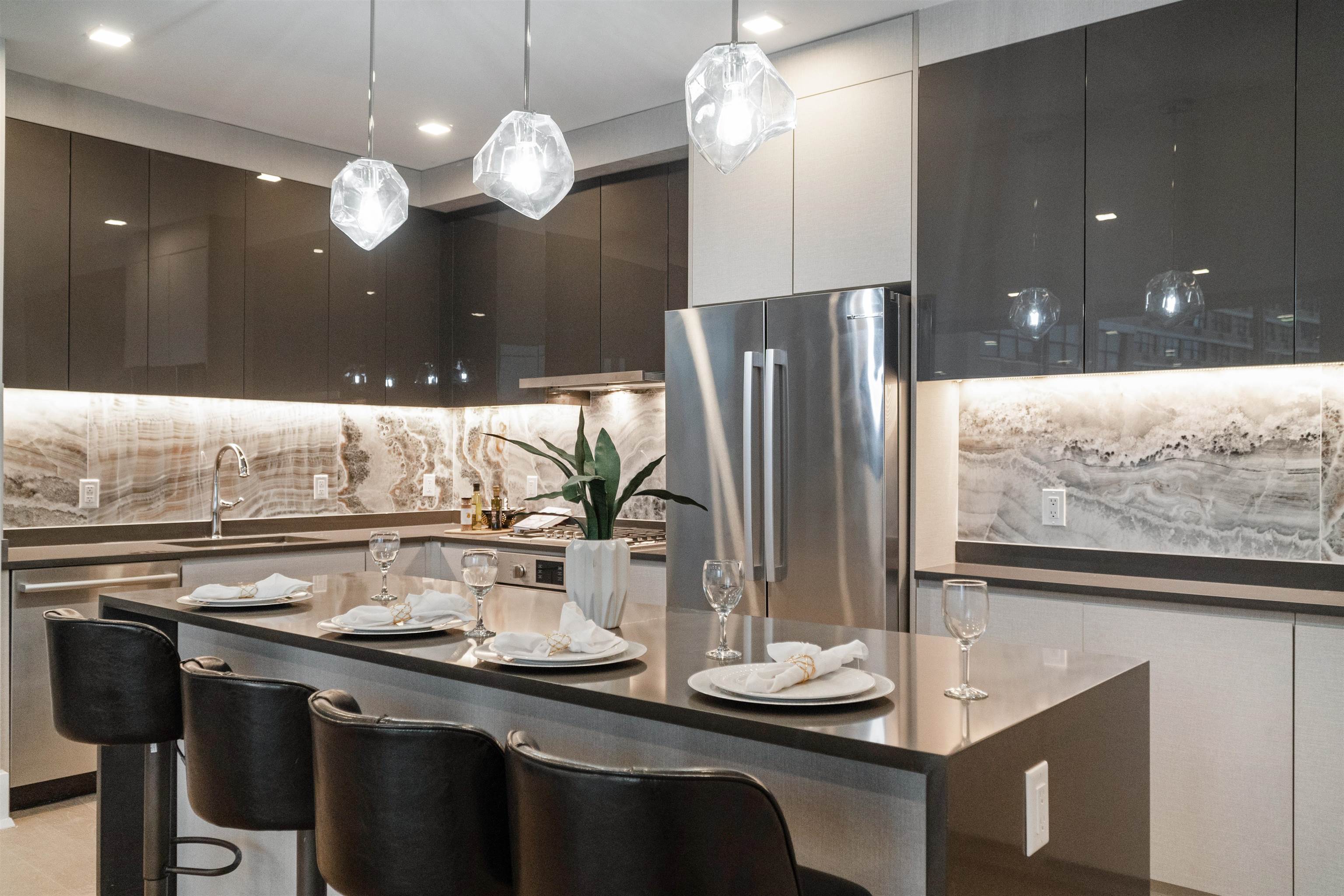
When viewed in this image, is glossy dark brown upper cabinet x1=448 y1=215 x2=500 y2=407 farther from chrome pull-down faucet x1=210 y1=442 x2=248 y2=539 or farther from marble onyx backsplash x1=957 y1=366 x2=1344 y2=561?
marble onyx backsplash x1=957 y1=366 x2=1344 y2=561

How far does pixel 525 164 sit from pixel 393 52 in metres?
1.61

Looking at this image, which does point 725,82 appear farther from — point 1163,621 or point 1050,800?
point 1163,621

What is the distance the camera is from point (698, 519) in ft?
12.0

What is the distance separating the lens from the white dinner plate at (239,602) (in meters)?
2.39

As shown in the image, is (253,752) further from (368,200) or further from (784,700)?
(368,200)

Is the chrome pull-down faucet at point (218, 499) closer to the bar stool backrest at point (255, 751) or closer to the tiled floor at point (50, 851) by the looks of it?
the tiled floor at point (50, 851)

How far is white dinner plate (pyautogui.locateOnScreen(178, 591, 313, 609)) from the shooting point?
94.0 inches

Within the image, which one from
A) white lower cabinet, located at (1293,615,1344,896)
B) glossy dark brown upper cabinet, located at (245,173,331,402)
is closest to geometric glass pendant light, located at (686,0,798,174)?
white lower cabinet, located at (1293,615,1344,896)

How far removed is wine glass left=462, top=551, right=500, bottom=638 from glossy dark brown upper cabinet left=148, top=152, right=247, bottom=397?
283 centimetres

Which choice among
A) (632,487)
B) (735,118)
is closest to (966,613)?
(632,487)

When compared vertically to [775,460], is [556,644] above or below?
below

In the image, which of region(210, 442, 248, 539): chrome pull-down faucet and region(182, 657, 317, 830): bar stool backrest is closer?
region(182, 657, 317, 830): bar stool backrest

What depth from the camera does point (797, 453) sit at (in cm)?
341

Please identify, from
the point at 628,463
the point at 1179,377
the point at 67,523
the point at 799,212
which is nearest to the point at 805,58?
the point at 799,212
